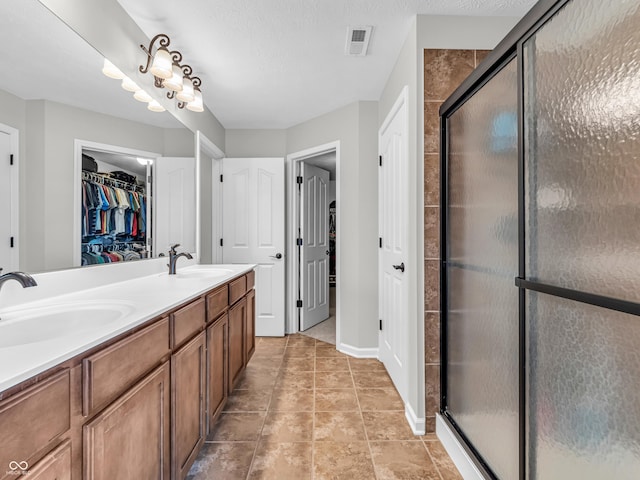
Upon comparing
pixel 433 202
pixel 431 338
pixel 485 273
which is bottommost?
pixel 431 338

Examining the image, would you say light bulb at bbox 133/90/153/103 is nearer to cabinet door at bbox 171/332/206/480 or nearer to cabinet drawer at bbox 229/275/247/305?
cabinet drawer at bbox 229/275/247/305

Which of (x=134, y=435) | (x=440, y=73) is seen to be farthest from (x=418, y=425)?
(x=440, y=73)

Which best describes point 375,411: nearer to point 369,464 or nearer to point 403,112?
point 369,464

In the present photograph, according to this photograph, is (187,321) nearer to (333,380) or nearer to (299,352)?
(333,380)

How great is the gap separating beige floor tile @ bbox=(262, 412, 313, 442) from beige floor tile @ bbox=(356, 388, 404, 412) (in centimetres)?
39

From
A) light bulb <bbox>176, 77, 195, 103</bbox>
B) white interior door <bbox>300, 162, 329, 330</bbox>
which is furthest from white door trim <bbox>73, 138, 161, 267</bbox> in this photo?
white interior door <bbox>300, 162, 329, 330</bbox>

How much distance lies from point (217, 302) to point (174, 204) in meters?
1.02

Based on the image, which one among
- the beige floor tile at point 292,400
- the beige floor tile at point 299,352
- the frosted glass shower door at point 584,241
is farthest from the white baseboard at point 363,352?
the frosted glass shower door at point 584,241

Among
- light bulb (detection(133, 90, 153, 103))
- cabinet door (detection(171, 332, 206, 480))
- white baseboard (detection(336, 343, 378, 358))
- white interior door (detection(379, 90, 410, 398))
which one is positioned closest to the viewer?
cabinet door (detection(171, 332, 206, 480))

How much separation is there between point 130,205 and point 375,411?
194 cm

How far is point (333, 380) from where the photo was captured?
2.66 meters

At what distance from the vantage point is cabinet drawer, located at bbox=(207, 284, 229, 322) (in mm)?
1774

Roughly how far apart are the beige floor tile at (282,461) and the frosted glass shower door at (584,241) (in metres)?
1.02

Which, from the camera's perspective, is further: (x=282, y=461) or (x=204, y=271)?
(x=204, y=271)
